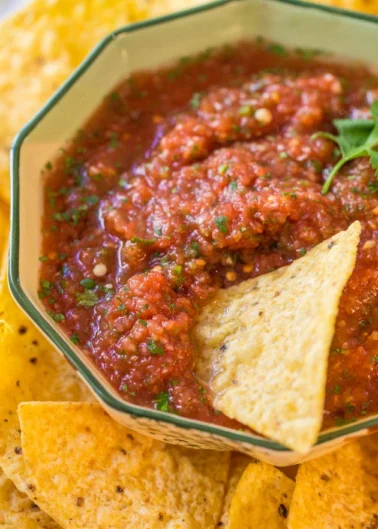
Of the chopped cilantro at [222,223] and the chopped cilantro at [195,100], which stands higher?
the chopped cilantro at [195,100]

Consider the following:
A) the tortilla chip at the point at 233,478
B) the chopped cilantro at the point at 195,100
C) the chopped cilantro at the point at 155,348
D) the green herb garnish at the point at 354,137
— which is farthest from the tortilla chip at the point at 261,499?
the chopped cilantro at the point at 195,100

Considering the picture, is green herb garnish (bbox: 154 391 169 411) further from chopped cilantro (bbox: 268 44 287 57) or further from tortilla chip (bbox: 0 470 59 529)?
chopped cilantro (bbox: 268 44 287 57)

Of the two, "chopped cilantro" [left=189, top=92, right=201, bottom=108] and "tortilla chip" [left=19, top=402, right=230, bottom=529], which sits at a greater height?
"chopped cilantro" [left=189, top=92, right=201, bottom=108]

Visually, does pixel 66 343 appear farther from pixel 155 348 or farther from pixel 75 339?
pixel 155 348

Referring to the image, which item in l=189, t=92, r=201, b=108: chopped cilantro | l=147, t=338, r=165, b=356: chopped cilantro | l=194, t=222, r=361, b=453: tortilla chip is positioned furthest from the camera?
l=189, t=92, r=201, b=108: chopped cilantro

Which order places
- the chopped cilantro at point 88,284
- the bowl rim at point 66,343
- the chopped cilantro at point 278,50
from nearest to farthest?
the bowl rim at point 66,343 → the chopped cilantro at point 88,284 → the chopped cilantro at point 278,50

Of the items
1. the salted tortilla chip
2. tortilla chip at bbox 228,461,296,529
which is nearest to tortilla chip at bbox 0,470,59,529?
the salted tortilla chip

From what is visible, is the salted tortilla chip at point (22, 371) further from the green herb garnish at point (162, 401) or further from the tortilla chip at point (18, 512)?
the green herb garnish at point (162, 401)
